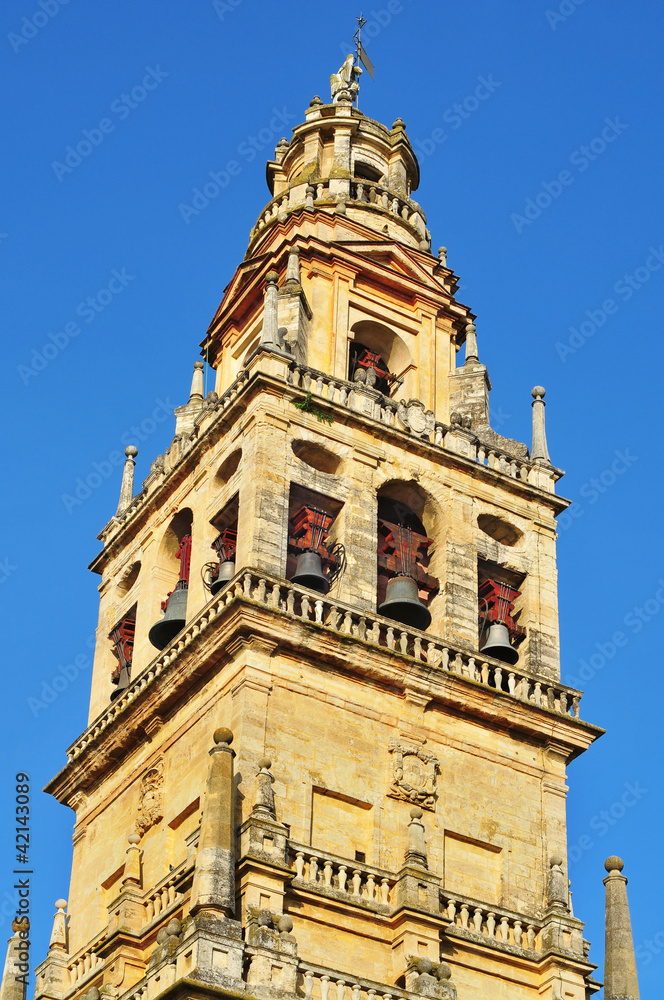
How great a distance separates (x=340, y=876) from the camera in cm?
3294


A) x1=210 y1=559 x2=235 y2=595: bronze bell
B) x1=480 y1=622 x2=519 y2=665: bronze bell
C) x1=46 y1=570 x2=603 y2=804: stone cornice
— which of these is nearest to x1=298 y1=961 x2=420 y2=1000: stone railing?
x1=46 y1=570 x2=603 y2=804: stone cornice

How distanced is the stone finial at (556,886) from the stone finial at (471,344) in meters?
12.7

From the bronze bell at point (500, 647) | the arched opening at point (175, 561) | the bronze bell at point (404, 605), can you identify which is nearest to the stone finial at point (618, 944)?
the bronze bell at point (500, 647)

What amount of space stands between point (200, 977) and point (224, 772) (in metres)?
3.80

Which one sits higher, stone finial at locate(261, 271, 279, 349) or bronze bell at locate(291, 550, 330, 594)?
stone finial at locate(261, 271, 279, 349)

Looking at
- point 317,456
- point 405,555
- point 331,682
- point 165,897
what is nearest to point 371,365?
point 317,456

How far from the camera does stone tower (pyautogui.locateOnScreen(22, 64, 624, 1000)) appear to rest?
106 ft

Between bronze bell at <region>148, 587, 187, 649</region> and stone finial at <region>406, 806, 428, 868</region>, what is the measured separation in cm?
647

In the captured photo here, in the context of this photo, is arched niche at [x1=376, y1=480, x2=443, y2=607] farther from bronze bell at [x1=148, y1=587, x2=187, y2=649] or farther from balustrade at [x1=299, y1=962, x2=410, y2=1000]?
balustrade at [x1=299, y1=962, x2=410, y2=1000]

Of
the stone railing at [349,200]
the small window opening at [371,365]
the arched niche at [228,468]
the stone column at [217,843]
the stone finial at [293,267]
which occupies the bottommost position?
the stone column at [217,843]

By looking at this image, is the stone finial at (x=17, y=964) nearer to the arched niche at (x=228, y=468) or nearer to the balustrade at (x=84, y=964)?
the balustrade at (x=84, y=964)

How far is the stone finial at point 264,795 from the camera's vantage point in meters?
32.3

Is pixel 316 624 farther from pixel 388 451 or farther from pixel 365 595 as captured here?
pixel 388 451

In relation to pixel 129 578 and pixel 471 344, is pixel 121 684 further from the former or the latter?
pixel 471 344
